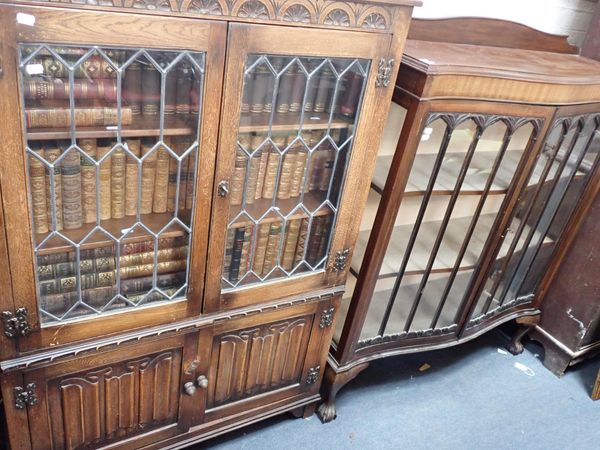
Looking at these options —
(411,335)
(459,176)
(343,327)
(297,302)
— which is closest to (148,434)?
(297,302)

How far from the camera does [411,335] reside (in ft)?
6.49

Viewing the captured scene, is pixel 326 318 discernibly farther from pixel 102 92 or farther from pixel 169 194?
pixel 102 92

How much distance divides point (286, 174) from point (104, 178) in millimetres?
466

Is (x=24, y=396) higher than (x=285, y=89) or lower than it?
lower

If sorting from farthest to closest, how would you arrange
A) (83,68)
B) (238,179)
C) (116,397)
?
(116,397)
(238,179)
(83,68)

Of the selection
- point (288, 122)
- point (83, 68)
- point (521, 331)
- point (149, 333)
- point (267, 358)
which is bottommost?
point (521, 331)

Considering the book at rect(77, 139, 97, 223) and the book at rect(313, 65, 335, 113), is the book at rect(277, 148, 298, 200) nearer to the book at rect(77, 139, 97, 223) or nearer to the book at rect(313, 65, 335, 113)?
the book at rect(313, 65, 335, 113)

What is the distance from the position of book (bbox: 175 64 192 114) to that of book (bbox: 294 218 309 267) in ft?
1.66

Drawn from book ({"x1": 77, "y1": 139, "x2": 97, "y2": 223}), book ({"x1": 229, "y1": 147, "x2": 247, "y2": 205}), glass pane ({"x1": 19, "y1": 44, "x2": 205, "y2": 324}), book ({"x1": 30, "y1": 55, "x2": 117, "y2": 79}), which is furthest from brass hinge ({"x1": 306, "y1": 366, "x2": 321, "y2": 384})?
book ({"x1": 30, "y1": 55, "x2": 117, "y2": 79})

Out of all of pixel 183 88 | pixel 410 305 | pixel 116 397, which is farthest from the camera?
pixel 410 305

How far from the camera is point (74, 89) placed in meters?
1.05

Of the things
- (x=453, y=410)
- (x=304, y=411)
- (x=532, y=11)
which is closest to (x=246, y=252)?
(x=304, y=411)

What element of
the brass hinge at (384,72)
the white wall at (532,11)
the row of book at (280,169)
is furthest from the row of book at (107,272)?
the white wall at (532,11)

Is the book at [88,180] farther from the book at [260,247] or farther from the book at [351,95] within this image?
the book at [351,95]
